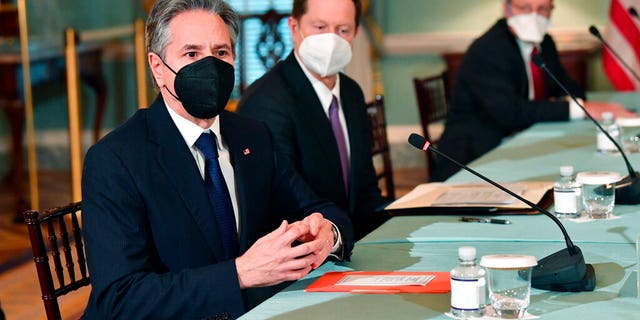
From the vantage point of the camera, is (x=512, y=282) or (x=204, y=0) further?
(x=204, y=0)

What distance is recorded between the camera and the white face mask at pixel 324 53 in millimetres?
3762

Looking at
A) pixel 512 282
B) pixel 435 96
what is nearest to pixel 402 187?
pixel 435 96

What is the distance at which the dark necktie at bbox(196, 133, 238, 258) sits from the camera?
2639mm

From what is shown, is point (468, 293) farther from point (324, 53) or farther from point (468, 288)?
point (324, 53)

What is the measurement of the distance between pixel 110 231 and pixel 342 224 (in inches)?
25.0

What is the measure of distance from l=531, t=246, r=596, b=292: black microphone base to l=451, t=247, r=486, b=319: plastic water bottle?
0.22 m

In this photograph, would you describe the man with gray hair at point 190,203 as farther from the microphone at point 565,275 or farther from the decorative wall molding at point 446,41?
the decorative wall molding at point 446,41

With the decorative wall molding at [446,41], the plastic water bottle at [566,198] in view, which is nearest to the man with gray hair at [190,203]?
the plastic water bottle at [566,198]

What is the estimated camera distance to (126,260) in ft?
7.72

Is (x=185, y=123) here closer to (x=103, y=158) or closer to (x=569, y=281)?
(x=103, y=158)

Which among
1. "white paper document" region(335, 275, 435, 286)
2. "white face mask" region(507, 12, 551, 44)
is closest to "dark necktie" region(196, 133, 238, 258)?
"white paper document" region(335, 275, 435, 286)

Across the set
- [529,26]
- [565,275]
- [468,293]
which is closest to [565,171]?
[565,275]

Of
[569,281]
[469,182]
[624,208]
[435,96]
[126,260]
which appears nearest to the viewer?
[569,281]

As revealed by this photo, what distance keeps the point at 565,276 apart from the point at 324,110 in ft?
5.54
